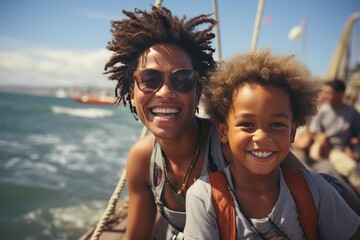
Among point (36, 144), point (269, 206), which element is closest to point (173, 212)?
point (269, 206)

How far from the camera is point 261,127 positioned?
4.68 feet

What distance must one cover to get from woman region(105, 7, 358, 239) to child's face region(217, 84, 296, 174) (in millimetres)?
388

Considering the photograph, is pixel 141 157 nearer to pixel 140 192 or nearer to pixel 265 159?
pixel 140 192

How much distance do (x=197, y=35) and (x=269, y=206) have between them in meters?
1.17

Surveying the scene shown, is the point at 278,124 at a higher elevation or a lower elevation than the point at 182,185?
higher

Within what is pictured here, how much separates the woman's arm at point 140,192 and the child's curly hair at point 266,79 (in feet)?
2.35

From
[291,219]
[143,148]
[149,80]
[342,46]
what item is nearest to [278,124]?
[291,219]

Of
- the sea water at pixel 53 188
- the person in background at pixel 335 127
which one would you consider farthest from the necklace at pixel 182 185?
the sea water at pixel 53 188

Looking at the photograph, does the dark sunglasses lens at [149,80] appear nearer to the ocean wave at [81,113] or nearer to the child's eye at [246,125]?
the child's eye at [246,125]

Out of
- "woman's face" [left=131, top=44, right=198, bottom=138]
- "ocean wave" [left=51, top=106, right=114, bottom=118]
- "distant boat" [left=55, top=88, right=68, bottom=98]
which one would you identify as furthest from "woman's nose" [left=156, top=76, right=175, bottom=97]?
"distant boat" [left=55, top=88, right=68, bottom=98]

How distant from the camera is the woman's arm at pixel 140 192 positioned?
212cm

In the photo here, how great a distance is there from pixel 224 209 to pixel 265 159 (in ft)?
1.09

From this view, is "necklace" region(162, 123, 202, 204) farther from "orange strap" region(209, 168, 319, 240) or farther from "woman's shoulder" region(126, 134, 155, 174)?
"orange strap" region(209, 168, 319, 240)

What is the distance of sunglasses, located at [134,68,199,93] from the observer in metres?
1.76
